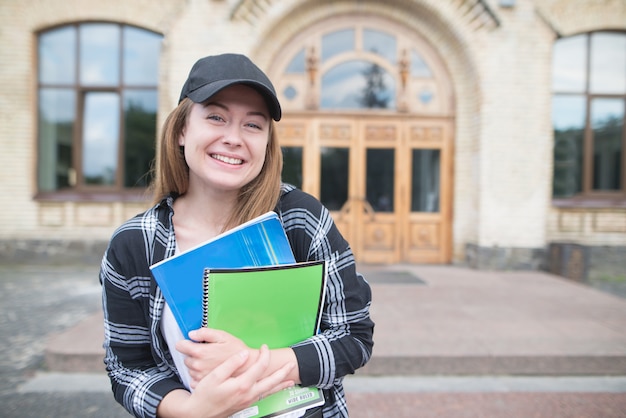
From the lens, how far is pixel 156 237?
50.2 inches

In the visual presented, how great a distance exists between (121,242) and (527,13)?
28.5 feet

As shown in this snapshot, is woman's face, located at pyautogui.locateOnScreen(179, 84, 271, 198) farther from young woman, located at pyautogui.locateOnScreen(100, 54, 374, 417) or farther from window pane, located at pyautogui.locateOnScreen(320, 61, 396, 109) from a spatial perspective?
window pane, located at pyautogui.locateOnScreen(320, 61, 396, 109)

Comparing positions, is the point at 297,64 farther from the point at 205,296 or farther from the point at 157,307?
the point at 205,296

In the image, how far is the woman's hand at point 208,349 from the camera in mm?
1011

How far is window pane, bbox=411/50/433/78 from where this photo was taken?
27.9 ft

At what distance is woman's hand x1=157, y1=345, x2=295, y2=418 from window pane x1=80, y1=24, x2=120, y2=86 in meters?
8.75

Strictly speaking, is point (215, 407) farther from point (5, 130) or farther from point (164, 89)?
point (5, 130)

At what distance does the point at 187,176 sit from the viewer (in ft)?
4.69

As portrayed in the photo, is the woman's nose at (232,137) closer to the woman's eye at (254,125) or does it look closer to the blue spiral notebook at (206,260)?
the woman's eye at (254,125)

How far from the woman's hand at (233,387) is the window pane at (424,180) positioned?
25.4ft

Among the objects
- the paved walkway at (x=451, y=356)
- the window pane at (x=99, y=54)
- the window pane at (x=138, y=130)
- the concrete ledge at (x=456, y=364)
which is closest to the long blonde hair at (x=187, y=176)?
the paved walkway at (x=451, y=356)

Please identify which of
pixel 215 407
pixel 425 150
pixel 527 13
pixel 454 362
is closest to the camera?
pixel 215 407

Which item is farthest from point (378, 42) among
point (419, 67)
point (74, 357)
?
point (74, 357)

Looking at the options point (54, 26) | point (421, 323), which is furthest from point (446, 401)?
point (54, 26)
